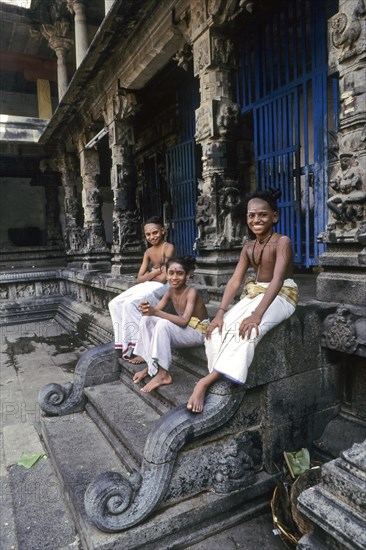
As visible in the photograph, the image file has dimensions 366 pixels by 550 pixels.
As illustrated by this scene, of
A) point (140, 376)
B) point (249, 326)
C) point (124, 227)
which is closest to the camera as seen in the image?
point (249, 326)

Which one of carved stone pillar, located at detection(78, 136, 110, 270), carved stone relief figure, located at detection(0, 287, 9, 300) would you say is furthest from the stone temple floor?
carved stone relief figure, located at detection(0, 287, 9, 300)

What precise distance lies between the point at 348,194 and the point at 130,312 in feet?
8.45

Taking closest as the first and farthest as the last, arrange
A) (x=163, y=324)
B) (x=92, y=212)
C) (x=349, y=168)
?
1. (x=349, y=168)
2. (x=163, y=324)
3. (x=92, y=212)

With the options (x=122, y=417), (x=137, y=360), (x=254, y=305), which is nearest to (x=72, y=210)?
(x=137, y=360)

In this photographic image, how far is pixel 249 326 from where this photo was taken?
8.32ft

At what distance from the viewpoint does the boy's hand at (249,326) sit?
8.31 feet

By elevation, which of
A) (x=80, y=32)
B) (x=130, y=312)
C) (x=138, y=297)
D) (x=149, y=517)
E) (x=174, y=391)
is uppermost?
(x=80, y=32)

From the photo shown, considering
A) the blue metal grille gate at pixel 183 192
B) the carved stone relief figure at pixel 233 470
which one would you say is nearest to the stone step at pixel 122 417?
the carved stone relief figure at pixel 233 470

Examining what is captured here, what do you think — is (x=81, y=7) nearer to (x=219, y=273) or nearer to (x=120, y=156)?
(x=120, y=156)

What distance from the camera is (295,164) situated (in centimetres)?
446

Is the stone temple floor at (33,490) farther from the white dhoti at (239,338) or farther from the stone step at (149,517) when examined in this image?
the white dhoti at (239,338)

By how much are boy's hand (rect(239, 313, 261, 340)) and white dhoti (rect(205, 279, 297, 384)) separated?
0.03m

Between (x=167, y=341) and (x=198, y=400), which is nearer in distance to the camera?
(x=198, y=400)

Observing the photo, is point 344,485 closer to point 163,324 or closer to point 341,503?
point 341,503
